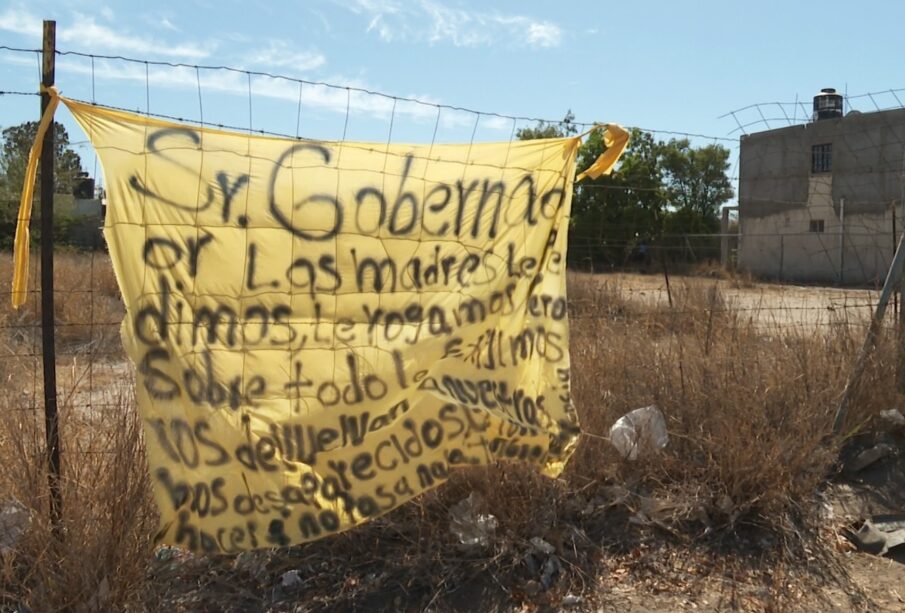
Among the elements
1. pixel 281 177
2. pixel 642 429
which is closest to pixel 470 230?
pixel 281 177

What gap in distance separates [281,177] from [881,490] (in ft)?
11.5

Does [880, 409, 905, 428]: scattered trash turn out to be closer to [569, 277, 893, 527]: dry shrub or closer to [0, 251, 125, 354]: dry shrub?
[569, 277, 893, 527]: dry shrub

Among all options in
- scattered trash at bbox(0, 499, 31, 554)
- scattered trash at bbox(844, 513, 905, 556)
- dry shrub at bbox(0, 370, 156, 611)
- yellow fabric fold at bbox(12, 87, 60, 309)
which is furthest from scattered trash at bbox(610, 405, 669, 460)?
yellow fabric fold at bbox(12, 87, 60, 309)

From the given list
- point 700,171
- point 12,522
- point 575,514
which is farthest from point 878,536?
point 700,171

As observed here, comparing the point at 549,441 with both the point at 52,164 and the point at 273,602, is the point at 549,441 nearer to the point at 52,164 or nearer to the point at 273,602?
the point at 273,602

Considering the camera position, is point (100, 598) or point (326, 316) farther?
point (326, 316)

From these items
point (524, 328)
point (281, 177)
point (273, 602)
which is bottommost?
point (273, 602)

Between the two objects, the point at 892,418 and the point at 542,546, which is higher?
the point at 892,418

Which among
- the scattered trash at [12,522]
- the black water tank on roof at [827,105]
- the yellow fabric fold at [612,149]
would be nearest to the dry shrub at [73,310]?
the scattered trash at [12,522]

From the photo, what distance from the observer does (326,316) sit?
325 centimetres

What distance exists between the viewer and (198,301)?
3049mm

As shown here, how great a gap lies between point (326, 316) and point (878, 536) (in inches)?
111

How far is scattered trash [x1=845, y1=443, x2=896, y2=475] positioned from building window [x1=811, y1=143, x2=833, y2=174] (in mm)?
23871

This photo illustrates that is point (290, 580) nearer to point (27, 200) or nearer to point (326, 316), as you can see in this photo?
point (326, 316)
